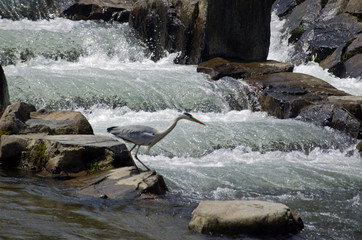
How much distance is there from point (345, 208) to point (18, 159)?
4.10 metres

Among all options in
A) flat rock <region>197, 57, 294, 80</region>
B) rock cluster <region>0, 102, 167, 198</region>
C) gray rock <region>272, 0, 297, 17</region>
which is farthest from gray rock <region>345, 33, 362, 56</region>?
rock cluster <region>0, 102, 167, 198</region>

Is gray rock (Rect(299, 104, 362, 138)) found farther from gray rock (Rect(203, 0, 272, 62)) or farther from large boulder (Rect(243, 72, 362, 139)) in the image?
gray rock (Rect(203, 0, 272, 62))

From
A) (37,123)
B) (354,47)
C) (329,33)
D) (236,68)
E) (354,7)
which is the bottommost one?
(37,123)

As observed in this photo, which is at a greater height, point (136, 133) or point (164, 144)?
point (136, 133)

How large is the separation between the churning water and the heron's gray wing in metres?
0.70

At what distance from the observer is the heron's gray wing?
21.1ft

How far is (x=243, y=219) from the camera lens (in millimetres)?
5219

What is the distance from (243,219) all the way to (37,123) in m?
3.64

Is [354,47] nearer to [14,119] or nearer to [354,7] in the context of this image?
[354,7]

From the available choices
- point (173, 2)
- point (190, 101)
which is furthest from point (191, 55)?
point (190, 101)

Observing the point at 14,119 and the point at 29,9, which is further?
the point at 29,9

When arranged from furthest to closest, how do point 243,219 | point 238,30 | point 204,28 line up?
1. point 238,30
2. point 204,28
3. point 243,219

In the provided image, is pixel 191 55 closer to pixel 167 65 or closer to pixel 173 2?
pixel 167 65

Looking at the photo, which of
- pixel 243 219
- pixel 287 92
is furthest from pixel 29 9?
pixel 243 219
